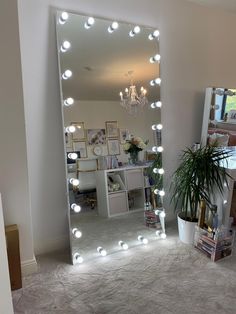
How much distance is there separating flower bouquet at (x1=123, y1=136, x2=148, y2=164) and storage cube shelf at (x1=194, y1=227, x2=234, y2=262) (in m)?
0.87

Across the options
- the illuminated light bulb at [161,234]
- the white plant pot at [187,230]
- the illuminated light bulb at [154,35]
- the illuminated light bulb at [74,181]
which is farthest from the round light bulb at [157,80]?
the illuminated light bulb at [161,234]

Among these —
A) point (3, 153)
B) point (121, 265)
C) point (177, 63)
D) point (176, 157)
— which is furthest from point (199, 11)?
point (121, 265)

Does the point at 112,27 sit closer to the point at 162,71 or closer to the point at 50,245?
the point at 162,71

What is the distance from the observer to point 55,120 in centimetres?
213

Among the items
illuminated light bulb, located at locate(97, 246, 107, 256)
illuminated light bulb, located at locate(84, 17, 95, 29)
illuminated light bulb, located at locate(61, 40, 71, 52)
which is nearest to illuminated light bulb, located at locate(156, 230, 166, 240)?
illuminated light bulb, located at locate(97, 246, 107, 256)

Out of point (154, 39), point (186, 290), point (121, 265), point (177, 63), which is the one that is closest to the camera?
point (186, 290)

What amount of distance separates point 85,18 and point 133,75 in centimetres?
63

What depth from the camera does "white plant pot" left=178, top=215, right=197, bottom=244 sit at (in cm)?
229

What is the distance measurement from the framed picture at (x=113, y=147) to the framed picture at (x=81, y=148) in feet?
0.77

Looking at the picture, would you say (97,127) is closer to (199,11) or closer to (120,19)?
(120,19)

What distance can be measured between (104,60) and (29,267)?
1802 mm

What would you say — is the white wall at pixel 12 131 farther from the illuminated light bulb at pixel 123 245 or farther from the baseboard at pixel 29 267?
the illuminated light bulb at pixel 123 245

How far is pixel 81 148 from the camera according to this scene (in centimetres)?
219

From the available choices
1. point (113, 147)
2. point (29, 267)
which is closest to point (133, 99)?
point (113, 147)
